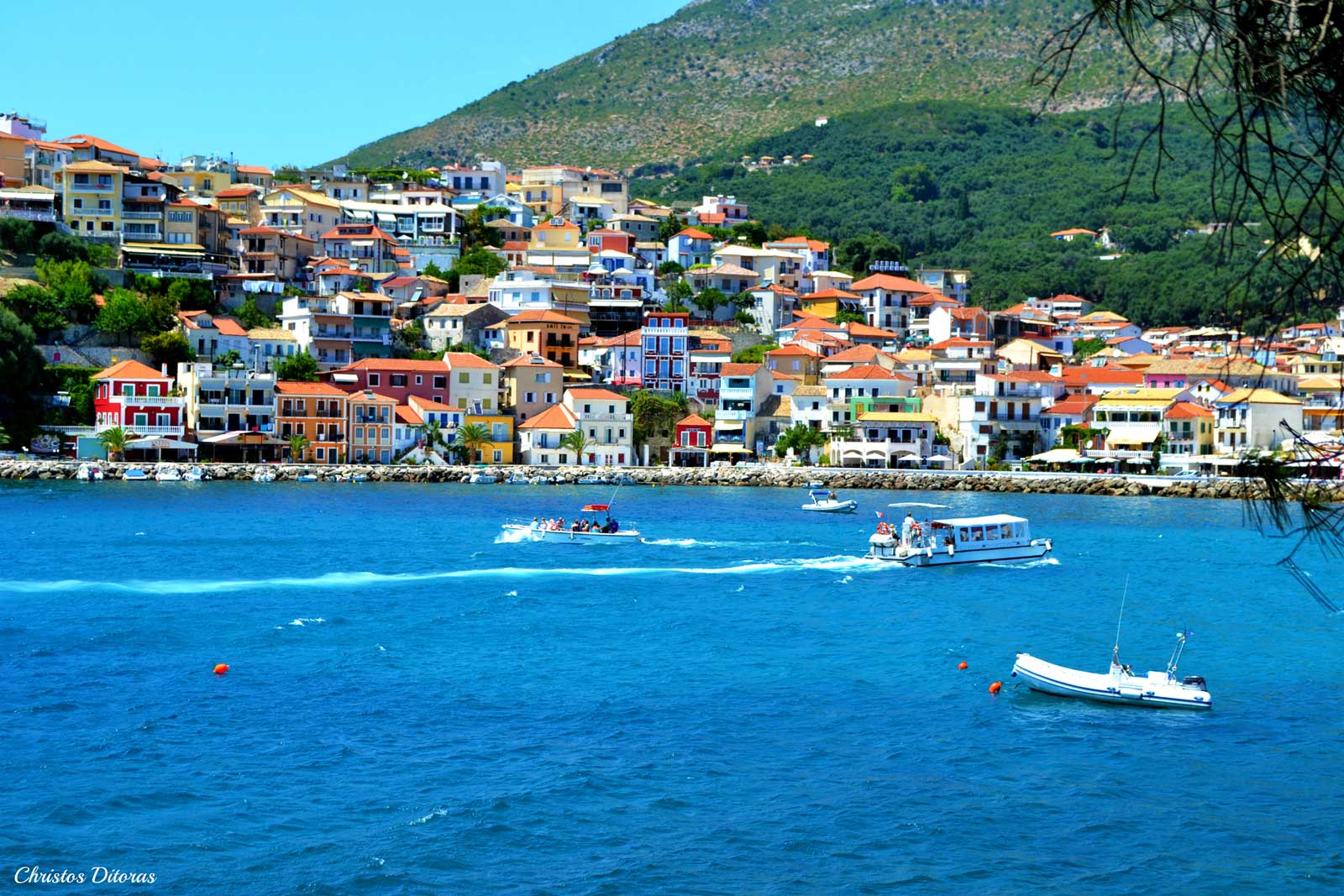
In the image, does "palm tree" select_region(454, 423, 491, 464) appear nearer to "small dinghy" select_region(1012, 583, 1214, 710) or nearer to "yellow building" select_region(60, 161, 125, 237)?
"yellow building" select_region(60, 161, 125, 237)

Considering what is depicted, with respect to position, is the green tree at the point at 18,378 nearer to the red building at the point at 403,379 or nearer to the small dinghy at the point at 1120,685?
the red building at the point at 403,379

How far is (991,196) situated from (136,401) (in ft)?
345

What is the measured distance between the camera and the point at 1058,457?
7269cm

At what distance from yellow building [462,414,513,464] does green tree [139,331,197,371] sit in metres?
14.7

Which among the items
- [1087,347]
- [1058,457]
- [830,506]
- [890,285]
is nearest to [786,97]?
[890,285]

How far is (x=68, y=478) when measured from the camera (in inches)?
2579

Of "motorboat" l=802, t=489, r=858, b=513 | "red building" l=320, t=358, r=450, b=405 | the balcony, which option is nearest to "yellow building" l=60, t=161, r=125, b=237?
the balcony

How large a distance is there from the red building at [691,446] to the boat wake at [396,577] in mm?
35492

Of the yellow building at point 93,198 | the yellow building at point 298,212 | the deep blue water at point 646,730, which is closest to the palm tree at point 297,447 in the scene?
the yellow building at point 93,198

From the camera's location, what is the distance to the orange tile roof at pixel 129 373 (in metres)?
68.6

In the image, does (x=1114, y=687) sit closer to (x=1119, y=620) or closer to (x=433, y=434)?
(x=1119, y=620)

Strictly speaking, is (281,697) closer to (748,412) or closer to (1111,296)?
(748,412)

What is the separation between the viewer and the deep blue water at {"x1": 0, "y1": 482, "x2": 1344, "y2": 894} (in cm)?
1542

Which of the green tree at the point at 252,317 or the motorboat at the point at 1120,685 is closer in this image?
the motorboat at the point at 1120,685
